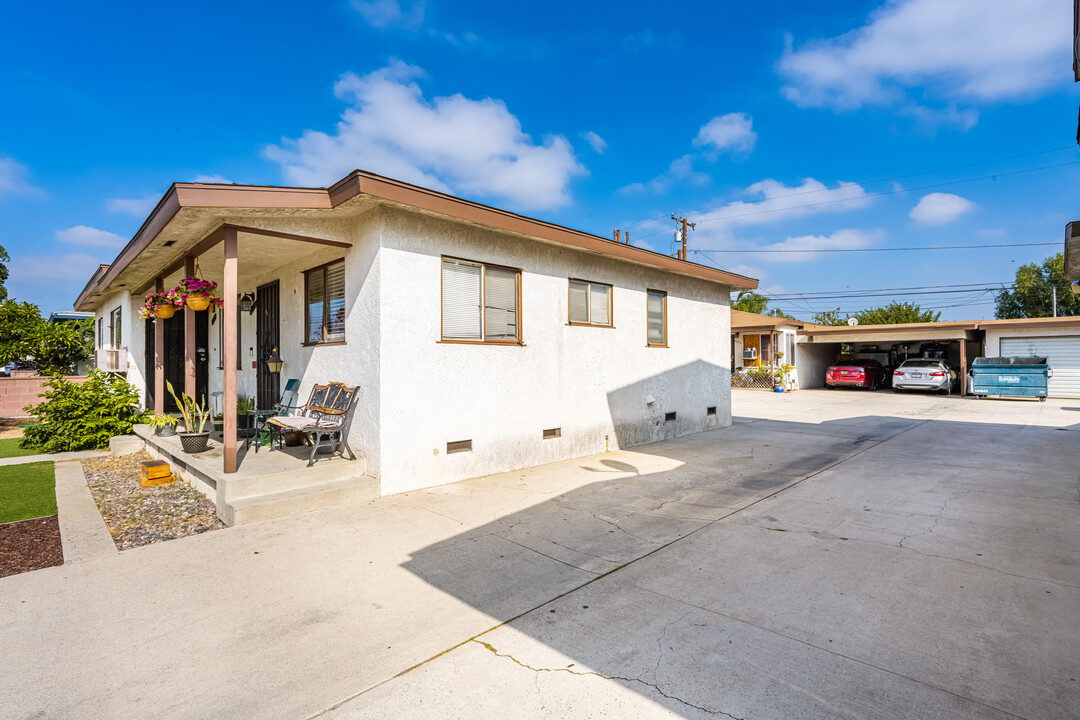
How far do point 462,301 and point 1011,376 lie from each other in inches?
815

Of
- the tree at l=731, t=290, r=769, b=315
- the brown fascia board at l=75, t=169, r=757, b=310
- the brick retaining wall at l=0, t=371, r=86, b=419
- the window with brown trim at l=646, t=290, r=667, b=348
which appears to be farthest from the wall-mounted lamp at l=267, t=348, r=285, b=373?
the tree at l=731, t=290, r=769, b=315

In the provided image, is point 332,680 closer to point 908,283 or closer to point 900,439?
point 900,439

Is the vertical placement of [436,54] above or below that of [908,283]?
above

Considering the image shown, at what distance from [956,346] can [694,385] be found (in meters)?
25.0

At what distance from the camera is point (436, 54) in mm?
14320

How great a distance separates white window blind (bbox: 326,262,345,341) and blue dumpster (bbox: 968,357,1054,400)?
71.3 feet

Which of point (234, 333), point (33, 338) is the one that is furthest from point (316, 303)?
point (33, 338)

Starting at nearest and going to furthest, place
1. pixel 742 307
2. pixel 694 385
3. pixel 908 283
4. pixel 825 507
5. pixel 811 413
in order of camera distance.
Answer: pixel 825 507 < pixel 694 385 < pixel 811 413 < pixel 908 283 < pixel 742 307

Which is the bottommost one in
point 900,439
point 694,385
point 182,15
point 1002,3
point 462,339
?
point 900,439

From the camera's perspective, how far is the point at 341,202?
5.37m

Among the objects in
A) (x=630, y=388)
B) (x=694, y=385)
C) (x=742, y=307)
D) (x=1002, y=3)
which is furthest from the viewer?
(x=742, y=307)

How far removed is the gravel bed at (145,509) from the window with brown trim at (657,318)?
284 inches

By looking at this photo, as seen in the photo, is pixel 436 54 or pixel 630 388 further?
pixel 436 54

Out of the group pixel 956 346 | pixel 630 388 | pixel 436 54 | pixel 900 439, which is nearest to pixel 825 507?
pixel 630 388
